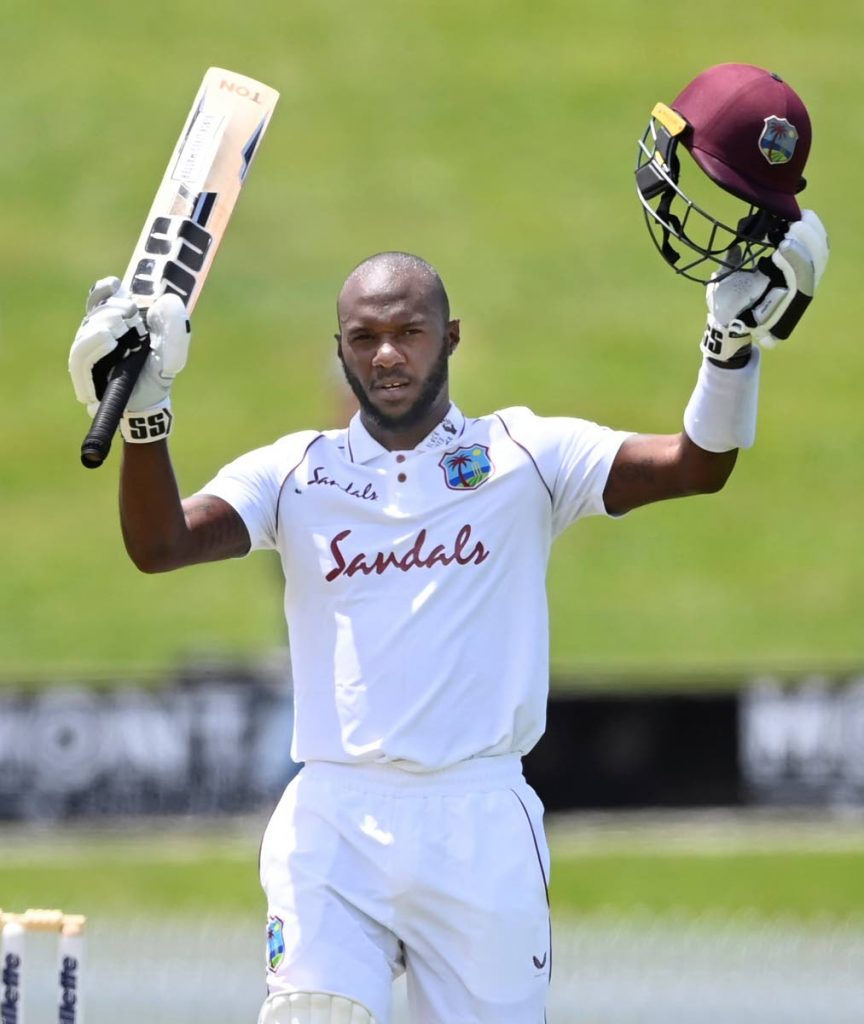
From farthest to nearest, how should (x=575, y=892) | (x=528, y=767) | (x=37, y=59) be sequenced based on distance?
1. (x=37, y=59)
2. (x=575, y=892)
3. (x=528, y=767)

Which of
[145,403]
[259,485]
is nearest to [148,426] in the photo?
[145,403]

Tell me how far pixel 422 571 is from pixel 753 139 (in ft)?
3.18

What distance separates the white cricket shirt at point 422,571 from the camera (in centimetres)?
390

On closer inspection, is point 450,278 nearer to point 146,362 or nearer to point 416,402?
point 416,402

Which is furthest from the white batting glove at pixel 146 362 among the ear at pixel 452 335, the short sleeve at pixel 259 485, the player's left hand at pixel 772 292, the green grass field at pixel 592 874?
the green grass field at pixel 592 874

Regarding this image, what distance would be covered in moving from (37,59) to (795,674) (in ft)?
41.0

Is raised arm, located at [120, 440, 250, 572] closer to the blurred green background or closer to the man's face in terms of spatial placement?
the man's face

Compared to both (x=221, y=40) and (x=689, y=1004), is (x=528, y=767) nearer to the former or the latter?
(x=689, y=1004)

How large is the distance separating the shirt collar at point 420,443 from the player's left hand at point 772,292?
21.7 inches

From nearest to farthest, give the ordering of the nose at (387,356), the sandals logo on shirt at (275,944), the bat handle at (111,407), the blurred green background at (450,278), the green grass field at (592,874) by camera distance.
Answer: the bat handle at (111,407) < the sandals logo on shirt at (275,944) < the nose at (387,356) < the green grass field at (592,874) < the blurred green background at (450,278)

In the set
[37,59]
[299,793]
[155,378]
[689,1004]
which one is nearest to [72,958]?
[299,793]

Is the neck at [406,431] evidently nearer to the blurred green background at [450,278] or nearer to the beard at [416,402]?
the beard at [416,402]

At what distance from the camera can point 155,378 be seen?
12.6 feet

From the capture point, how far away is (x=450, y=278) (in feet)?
56.4
